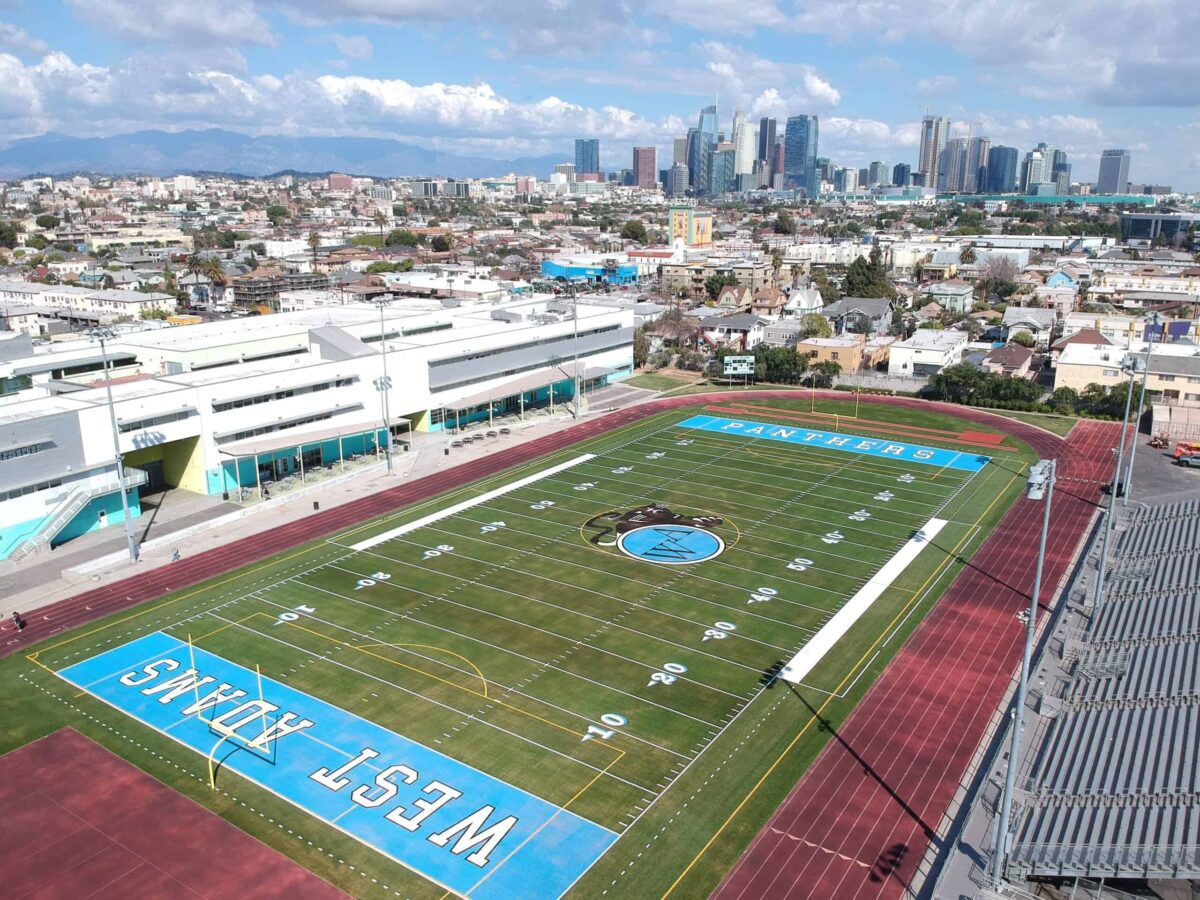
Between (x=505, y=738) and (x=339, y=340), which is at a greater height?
(x=339, y=340)

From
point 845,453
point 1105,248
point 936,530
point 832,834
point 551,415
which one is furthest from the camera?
point 1105,248

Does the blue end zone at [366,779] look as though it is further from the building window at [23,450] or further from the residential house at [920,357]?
the residential house at [920,357]

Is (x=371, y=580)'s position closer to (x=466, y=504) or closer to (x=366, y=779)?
Answer: (x=466, y=504)

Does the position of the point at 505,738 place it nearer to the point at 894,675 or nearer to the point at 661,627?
the point at 661,627

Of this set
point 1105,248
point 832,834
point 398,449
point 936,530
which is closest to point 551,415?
point 398,449

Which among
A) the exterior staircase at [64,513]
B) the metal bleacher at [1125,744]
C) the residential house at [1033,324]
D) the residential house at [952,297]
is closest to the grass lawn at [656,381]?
the residential house at [1033,324]

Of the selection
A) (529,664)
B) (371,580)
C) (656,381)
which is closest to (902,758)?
(529,664)
